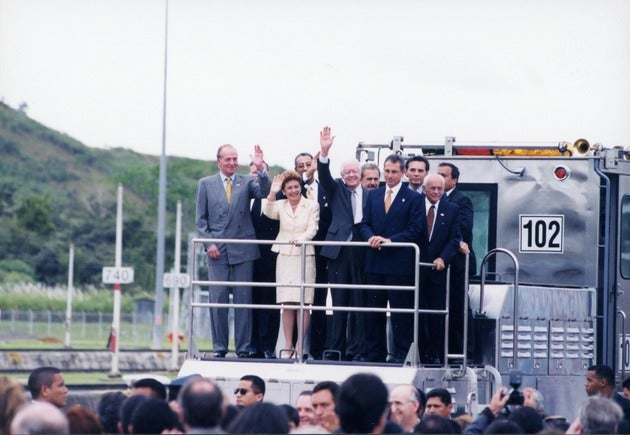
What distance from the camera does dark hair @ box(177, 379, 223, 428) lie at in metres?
8.02

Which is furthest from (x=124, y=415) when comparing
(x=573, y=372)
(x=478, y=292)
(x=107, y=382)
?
(x=107, y=382)

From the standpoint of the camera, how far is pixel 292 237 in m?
14.9

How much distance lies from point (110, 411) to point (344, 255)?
3627 mm

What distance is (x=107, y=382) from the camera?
1522 inches

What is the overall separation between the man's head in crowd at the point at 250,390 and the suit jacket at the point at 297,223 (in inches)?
69.0

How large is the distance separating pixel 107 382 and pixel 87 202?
60313mm

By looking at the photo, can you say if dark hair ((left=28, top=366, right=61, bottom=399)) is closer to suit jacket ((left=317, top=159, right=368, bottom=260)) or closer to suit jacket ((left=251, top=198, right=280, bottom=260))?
suit jacket ((left=317, top=159, right=368, bottom=260))

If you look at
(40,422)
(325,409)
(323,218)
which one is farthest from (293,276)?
(40,422)

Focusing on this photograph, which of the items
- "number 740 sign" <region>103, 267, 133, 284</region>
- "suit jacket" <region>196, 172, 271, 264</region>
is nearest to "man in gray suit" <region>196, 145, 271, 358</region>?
"suit jacket" <region>196, 172, 271, 264</region>

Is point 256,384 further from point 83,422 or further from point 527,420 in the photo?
point 83,422

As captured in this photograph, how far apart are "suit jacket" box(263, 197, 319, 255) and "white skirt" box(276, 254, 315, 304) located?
0.07 meters

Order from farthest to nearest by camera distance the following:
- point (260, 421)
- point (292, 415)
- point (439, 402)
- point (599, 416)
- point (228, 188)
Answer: point (228, 188) < point (439, 402) < point (292, 415) < point (599, 416) < point (260, 421)

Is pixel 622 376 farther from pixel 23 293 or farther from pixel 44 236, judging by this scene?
pixel 44 236

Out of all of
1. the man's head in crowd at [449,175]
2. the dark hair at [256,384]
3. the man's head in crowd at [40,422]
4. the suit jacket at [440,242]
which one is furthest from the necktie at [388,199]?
the man's head in crowd at [40,422]
